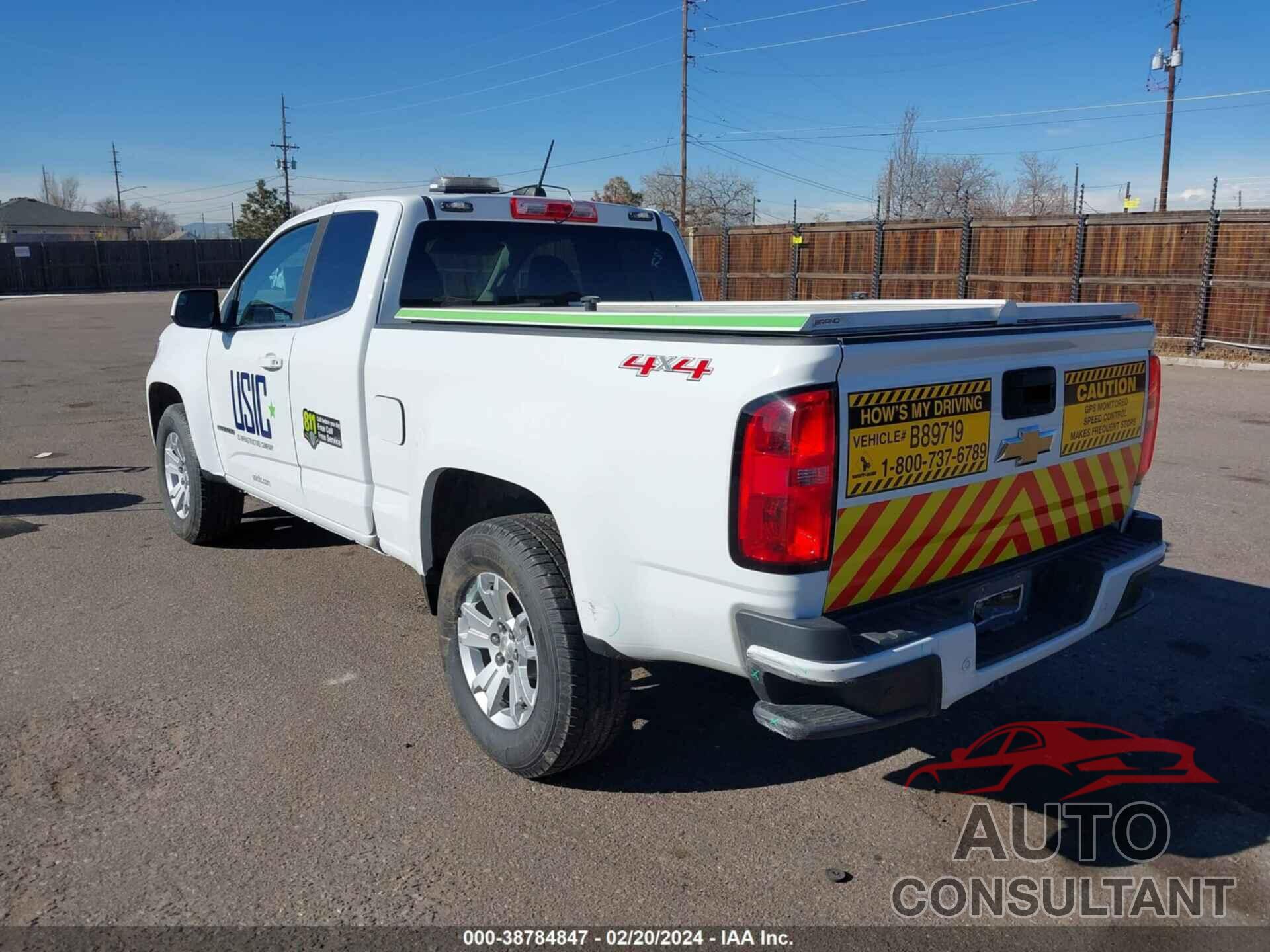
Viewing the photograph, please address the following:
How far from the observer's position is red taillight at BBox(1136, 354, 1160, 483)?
372cm

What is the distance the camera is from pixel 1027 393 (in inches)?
125

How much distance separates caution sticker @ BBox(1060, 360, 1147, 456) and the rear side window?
2900 mm

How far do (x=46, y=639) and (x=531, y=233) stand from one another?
9.79ft

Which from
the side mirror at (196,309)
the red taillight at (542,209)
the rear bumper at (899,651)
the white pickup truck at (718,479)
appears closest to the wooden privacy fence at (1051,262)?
the red taillight at (542,209)

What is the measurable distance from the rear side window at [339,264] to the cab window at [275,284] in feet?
0.55

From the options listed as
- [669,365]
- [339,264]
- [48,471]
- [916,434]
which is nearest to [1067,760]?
[916,434]

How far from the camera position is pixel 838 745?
12.7 feet

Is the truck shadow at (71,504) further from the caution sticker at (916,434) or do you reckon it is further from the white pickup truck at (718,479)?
the caution sticker at (916,434)

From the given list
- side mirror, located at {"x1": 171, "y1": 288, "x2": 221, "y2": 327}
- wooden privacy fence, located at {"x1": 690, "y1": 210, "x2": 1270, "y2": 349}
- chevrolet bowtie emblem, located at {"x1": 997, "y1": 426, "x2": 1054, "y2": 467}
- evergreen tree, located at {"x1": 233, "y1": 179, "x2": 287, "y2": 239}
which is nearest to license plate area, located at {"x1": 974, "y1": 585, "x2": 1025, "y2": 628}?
chevrolet bowtie emblem, located at {"x1": 997, "y1": 426, "x2": 1054, "y2": 467}

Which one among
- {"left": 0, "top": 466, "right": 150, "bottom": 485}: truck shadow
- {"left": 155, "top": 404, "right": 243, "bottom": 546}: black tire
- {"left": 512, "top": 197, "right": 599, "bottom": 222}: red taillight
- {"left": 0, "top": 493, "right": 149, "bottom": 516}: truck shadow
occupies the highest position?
{"left": 512, "top": 197, "right": 599, "bottom": 222}: red taillight

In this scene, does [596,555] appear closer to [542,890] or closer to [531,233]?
[542,890]

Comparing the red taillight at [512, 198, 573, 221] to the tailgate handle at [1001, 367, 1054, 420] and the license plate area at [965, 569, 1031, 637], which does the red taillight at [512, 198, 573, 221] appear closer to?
the tailgate handle at [1001, 367, 1054, 420]

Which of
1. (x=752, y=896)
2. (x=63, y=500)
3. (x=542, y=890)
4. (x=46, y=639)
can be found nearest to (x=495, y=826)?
(x=542, y=890)

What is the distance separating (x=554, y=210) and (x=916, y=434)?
268 centimetres
